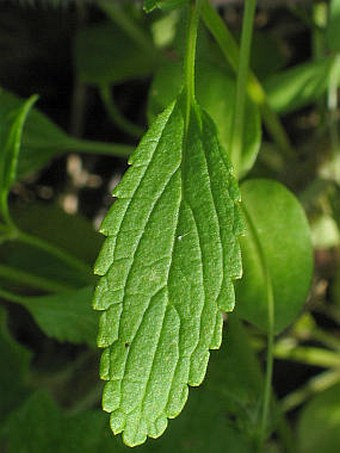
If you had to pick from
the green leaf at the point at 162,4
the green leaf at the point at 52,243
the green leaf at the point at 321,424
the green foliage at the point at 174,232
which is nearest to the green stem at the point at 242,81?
the green foliage at the point at 174,232

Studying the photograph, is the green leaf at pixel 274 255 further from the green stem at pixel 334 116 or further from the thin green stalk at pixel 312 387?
the thin green stalk at pixel 312 387

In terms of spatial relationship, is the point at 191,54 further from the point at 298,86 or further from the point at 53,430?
the point at 53,430

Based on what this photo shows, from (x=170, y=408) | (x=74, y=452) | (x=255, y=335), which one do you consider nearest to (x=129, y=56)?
(x=255, y=335)

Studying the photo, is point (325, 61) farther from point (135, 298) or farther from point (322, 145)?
point (135, 298)

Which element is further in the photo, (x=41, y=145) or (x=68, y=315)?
(x=41, y=145)

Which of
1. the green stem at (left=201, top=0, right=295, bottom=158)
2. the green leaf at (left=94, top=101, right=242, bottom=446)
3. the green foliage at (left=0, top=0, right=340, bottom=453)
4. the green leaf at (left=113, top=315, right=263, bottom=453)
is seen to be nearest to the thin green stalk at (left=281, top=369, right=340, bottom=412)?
the green foliage at (left=0, top=0, right=340, bottom=453)

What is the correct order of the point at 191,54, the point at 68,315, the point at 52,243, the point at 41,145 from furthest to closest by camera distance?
1. the point at 52,243
2. the point at 41,145
3. the point at 68,315
4. the point at 191,54

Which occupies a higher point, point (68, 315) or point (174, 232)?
point (174, 232)

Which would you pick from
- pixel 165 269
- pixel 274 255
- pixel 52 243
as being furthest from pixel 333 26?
pixel 52 243
